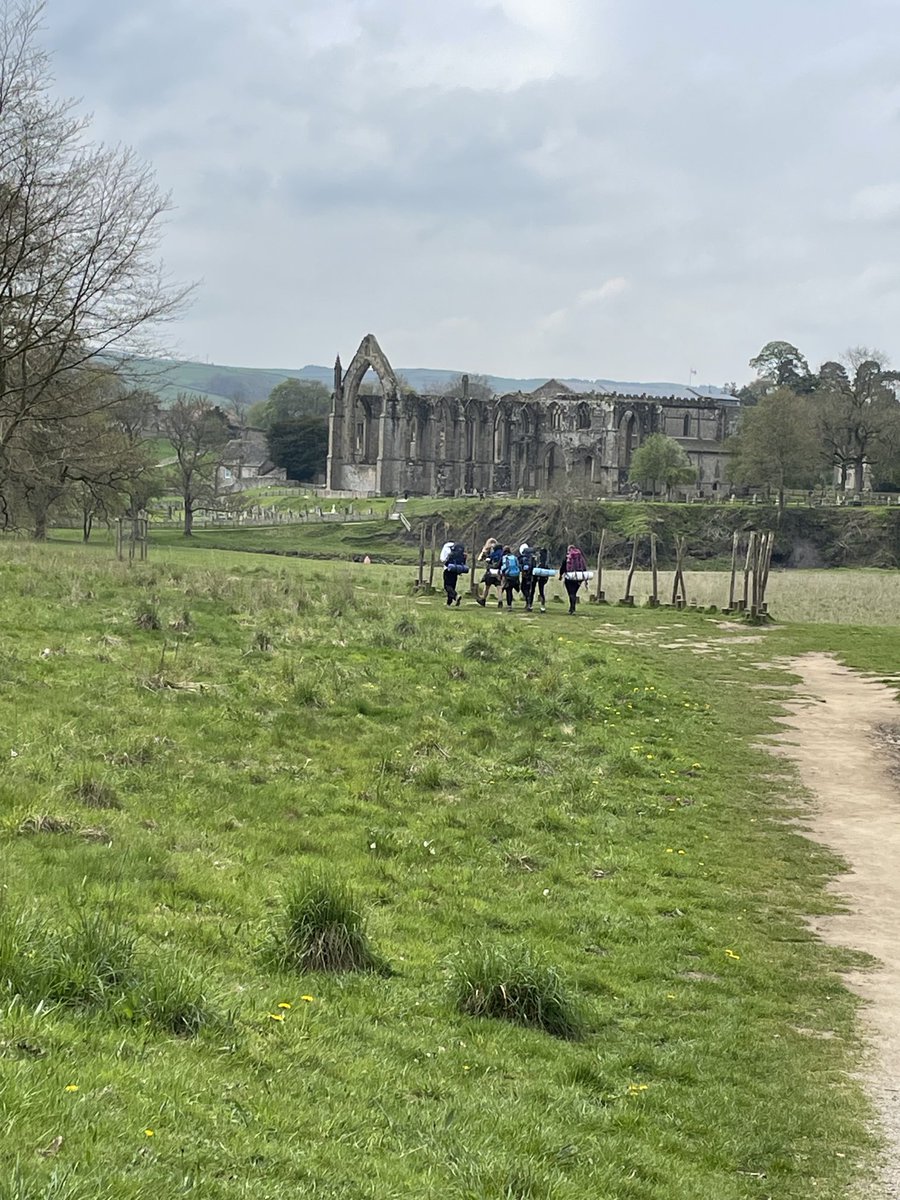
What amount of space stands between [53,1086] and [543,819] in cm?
806

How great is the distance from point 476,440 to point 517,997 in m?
117

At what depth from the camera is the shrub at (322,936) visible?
7.29 meters

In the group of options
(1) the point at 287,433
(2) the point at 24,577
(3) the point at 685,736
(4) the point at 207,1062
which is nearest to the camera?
(4) the point at 207,1062

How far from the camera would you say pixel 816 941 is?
946 centimetres

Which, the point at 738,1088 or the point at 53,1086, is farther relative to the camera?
the point at 738,1088

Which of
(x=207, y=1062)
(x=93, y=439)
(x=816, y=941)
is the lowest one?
(x=816, y=941)

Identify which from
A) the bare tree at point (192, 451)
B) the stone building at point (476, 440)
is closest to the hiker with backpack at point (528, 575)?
the bare tree at point (192, 451)

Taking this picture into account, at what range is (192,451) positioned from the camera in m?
81.0

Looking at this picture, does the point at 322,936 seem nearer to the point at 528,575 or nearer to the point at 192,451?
the point at 528,575

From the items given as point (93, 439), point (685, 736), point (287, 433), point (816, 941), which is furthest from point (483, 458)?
point (816, 941)

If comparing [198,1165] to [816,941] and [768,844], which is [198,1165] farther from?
[768,844]

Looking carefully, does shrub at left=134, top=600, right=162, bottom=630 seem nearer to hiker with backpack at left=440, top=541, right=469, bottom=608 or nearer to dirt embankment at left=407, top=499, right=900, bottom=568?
hiker with backpack at left=440, top=541, right=469, bottom=608

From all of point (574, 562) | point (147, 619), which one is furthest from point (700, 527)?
point (147, 619)

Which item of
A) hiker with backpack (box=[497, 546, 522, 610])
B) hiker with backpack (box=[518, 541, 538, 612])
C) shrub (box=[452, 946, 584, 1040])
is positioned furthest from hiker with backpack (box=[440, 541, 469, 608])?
shrub (box=[452, 946, 584, 1040])
